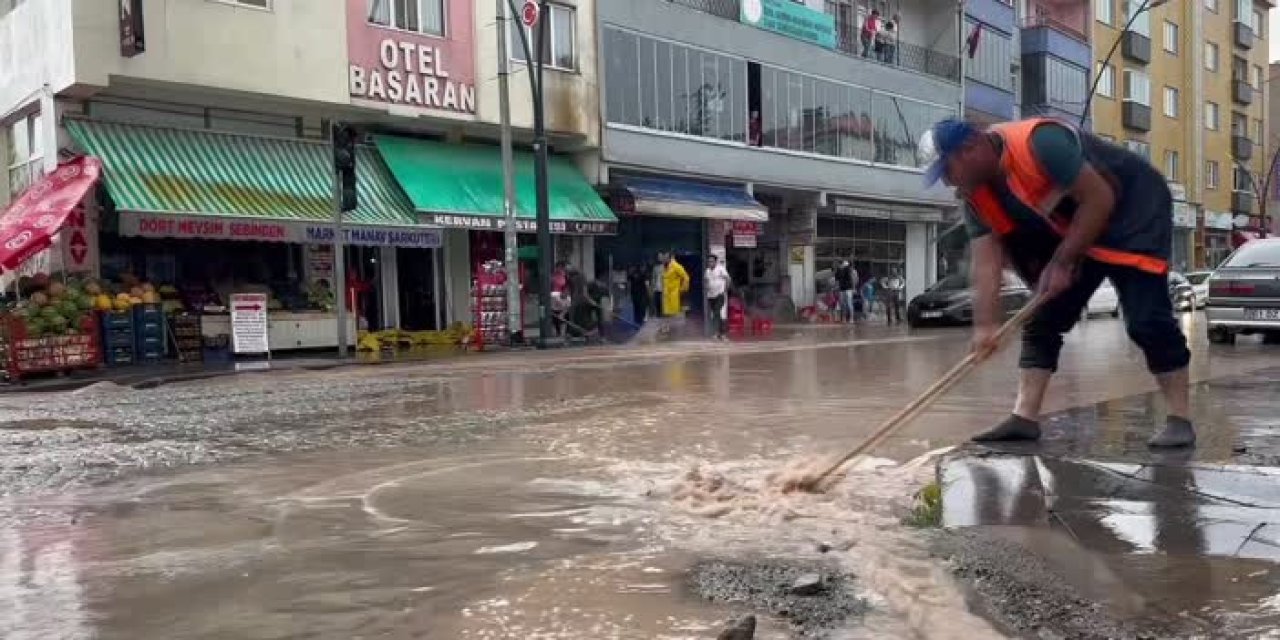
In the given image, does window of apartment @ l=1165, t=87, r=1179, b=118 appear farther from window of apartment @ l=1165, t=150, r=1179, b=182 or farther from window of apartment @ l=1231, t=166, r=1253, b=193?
window of apartment @ l=1231, t=166, r=1253, b=193

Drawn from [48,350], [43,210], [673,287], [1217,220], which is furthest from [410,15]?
[1217,220]

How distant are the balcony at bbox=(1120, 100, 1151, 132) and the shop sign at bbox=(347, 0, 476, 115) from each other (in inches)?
1323

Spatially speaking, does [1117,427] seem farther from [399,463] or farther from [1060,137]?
[399,463]

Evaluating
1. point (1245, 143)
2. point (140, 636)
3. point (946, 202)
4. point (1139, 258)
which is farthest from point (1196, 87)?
point (140, 636)

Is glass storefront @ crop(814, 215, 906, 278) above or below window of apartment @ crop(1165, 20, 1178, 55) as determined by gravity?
below

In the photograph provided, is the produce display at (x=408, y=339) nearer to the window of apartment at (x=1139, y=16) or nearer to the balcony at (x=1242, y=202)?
the window of apartment at (x=1139, y=16)

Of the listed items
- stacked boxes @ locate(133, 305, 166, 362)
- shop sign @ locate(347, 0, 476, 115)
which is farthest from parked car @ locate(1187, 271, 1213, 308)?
stacked boxes @ locate(133, 305, 166, 362)

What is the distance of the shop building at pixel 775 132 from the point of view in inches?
886

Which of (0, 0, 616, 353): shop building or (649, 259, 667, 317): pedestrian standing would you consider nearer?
(0, 0, 616, 353): shop building

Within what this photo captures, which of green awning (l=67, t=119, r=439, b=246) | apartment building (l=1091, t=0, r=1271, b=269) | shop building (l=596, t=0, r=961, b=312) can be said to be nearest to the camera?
green awning (l=67, t=119, r=439, b=246)

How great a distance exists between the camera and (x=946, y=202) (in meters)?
33.1

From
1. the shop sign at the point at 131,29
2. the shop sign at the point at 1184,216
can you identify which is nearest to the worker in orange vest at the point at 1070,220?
the shop sign at the point at 131,29

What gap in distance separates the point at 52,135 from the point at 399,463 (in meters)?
12.3

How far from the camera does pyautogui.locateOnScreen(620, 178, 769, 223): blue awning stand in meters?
22.1
